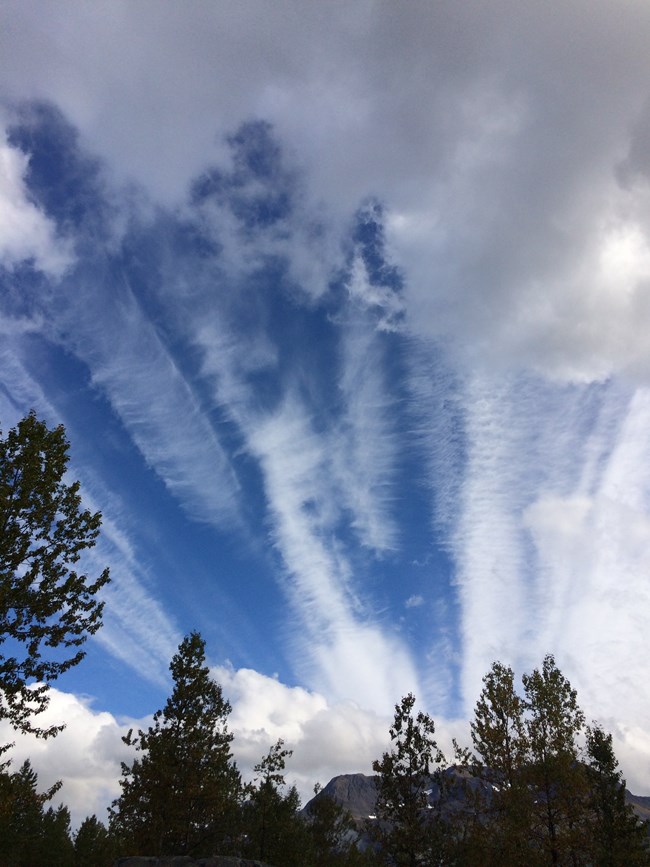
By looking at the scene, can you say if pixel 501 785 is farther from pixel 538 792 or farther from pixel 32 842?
pixel 32 842

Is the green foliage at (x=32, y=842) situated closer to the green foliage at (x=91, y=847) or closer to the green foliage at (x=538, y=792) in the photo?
the green foliage at (x=91, y=847)

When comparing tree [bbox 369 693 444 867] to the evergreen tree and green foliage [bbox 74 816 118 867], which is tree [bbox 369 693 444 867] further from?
green foliage [bbox 74 816 118 867]

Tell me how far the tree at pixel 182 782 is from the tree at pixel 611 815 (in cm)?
2004

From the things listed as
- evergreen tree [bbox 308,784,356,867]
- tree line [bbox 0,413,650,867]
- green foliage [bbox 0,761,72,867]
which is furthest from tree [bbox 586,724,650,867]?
green foliage [bbox 0,761,72,867]

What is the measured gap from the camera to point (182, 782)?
92.7ft

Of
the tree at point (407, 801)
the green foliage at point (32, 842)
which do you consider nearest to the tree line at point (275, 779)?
the tree at point (407, 801)

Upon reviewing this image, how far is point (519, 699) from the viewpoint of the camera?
26.7 meters

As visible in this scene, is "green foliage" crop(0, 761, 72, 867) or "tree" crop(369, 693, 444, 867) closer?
"tree" crop(369, 693, 444, 867)

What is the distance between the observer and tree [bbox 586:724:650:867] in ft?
89.9

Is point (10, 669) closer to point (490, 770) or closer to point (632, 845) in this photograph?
point (490, 770)

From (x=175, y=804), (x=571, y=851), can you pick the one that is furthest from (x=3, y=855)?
(x=571, y=851)

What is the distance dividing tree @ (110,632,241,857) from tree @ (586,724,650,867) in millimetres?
20041

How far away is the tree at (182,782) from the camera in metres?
27.5

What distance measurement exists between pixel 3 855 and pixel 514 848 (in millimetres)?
48107
